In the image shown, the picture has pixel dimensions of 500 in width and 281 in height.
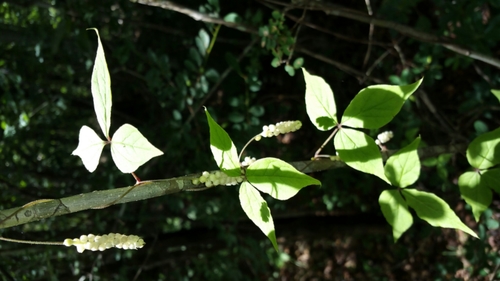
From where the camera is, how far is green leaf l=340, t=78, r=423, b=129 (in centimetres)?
89

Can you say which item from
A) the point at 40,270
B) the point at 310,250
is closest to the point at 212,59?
the point at 40,270

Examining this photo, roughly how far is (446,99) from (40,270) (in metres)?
2.31

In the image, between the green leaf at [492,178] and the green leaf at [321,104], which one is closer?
the green leaf at [321,104]

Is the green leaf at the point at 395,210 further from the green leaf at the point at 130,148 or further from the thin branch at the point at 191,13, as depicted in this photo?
the thin branch at the point at 191,13

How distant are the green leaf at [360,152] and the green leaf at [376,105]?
0.10ft

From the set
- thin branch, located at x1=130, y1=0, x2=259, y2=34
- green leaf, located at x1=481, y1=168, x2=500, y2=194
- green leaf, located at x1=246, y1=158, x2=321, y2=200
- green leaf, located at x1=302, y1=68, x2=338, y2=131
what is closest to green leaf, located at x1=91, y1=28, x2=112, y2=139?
green leaf, located at x1=246, y1=158, x2=321, y2=200

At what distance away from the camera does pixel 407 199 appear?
109cm

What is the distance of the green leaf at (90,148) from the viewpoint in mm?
777

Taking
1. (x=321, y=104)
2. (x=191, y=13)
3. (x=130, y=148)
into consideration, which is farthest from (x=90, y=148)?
(x=191, y=13)

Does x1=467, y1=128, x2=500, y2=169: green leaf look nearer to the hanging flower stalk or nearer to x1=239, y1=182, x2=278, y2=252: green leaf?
x1=239, y1=182, x2=278, y2=252: green leaf

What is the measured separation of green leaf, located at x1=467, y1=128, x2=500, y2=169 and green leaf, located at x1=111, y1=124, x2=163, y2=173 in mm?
837

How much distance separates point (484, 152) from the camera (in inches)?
45.1

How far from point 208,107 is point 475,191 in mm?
1065

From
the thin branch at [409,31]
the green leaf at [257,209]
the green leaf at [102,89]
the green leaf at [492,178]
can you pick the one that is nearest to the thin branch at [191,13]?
the thin branch at [409,31]
